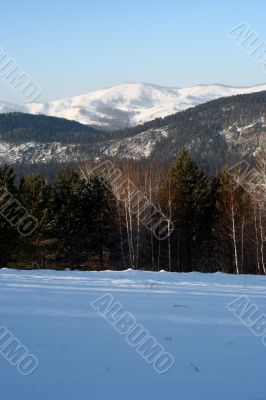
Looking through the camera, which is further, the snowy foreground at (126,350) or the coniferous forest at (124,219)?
the coniferous forest at (124,219)

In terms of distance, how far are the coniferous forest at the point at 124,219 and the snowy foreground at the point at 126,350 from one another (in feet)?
77.6

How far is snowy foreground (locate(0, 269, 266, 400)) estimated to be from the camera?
5500 millimetres

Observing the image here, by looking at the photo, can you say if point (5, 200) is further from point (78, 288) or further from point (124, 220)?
point (78, 288)

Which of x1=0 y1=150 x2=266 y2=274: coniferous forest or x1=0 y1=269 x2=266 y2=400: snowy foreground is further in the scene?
x1=0 y1=150 x2=266 y2=274: coniferous forest

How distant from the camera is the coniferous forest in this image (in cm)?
3416

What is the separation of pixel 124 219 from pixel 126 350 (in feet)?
100

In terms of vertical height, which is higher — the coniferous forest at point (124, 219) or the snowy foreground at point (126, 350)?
the coniferous forest at point (124, 219)

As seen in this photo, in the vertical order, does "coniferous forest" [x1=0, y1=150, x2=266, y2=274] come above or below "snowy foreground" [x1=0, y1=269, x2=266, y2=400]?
above

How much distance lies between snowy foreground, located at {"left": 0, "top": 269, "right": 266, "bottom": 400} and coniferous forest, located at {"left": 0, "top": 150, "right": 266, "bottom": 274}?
23.7m

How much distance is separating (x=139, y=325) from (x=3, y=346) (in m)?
2.23

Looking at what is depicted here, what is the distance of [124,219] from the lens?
122ft

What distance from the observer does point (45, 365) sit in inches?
232

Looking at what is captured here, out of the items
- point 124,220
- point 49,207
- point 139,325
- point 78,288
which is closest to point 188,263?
point 124,220

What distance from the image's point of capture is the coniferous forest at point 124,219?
3416cm
